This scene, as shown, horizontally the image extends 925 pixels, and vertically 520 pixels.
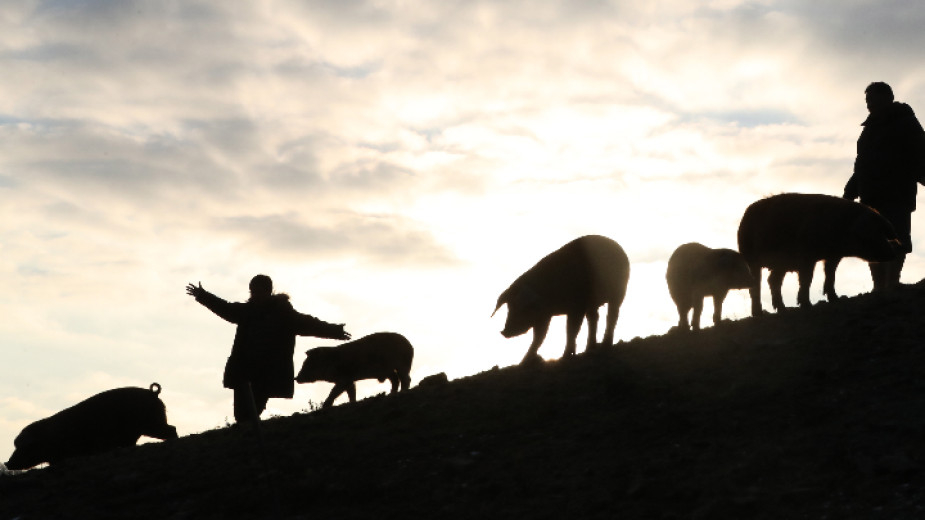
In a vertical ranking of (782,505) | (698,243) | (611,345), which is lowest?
(782,505)

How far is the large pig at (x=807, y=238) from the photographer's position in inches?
582

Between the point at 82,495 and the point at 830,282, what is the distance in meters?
10.3

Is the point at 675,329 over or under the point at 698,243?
under

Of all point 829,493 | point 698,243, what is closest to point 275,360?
point 698,243

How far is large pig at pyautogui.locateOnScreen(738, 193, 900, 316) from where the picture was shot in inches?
582

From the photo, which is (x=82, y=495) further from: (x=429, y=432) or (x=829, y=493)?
(x=829, y=493)

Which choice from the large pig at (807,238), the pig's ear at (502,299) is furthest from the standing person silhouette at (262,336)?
the large pig at (807,238)

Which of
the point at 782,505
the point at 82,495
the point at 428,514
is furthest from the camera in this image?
the point at 82,495

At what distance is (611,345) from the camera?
48.4 ft

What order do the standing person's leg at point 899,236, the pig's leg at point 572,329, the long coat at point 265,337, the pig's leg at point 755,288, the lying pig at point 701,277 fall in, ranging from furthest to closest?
the standing person's leg at point 899,236, the lying pig at point 701,277, the pig's leg at point 755,288, the pig's leg at point 572,329, the long coat at point 265,337

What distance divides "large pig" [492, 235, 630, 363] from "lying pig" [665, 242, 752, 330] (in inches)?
44.1

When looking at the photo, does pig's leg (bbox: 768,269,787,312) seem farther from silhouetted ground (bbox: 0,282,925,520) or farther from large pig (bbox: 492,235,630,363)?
large pig (bbox: 492,235,630,363)

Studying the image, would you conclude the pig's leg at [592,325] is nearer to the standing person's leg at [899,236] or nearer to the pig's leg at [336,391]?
the standing person's leg at [899,236]

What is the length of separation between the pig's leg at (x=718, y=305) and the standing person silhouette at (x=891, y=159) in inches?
95.0
